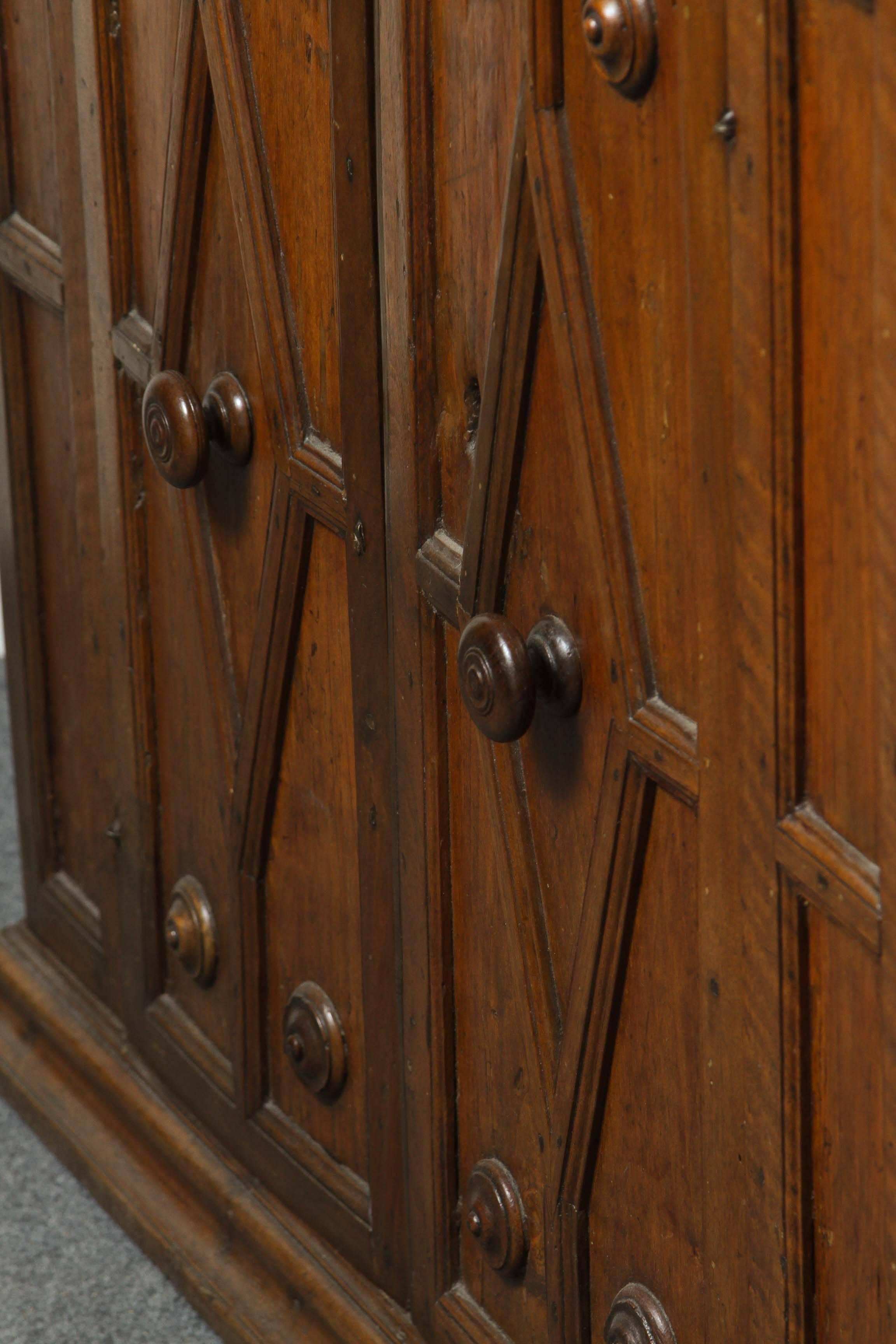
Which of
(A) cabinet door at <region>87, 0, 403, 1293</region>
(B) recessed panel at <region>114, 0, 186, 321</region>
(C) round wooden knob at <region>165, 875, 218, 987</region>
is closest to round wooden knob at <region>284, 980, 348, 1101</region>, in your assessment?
(A) cabinet door at <region>87, 0, 403, 1293</region>

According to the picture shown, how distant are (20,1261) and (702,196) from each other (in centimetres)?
153

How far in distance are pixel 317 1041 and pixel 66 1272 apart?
51 cm

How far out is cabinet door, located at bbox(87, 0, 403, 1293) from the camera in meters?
1.63

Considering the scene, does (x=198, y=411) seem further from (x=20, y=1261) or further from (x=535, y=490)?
(x=20, y=1261)

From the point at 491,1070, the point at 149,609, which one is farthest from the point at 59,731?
the point at 491,1070

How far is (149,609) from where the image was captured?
6.85ft

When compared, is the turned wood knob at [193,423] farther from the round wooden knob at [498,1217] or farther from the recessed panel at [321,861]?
the round wooden knob at [498,1217]

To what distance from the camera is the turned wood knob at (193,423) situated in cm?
180

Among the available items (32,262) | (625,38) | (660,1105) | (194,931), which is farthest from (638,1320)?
(32,262)

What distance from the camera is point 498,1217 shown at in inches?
65.7

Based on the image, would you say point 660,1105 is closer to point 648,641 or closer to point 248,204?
point 648,641

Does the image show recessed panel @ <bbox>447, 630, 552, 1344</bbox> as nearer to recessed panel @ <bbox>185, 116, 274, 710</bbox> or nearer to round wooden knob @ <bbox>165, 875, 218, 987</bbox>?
recessed panel @ <bbox>185, 116, 274, 710</bbox>

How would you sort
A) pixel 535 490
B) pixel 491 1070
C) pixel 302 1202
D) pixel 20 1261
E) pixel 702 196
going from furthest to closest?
pixel 20 1261
pixel 302 1202
pixel 491 1070
pixel 535 490
pixel 702 196

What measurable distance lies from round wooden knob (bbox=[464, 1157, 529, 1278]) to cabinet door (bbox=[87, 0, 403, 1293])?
14 centimetres
